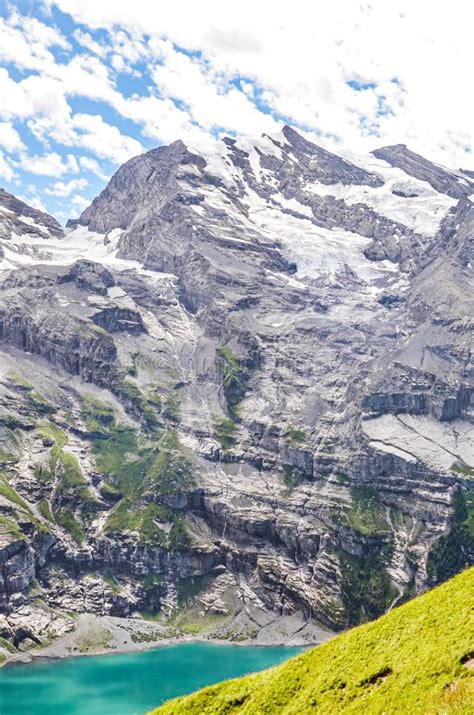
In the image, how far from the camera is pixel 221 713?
106ft

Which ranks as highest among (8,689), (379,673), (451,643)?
(451,643)

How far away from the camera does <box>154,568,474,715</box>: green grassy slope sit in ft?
87.7

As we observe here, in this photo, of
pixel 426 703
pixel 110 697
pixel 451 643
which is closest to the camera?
pixel 426 703

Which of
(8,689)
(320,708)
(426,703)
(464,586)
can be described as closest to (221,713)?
(320,708)

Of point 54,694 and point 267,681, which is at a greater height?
point 267,681

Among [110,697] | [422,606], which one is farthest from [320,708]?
[110,697]

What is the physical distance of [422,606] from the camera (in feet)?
113

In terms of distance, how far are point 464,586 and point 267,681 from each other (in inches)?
419

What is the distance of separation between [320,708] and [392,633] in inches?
211

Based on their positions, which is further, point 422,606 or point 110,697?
point 110,697

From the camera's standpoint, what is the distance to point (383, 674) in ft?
98.0

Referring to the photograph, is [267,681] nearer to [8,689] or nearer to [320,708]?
[320,708]

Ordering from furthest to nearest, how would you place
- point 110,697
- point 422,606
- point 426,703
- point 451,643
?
point 110,697 → point 422,606 → point 451,643 → point 426,703

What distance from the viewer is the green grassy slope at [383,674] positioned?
26734mm
